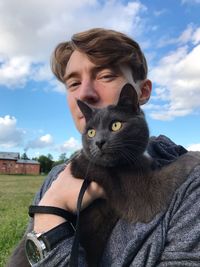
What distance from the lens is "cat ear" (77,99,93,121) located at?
87.0 inches

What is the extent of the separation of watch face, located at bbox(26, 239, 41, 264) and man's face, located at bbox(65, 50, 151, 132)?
847mm

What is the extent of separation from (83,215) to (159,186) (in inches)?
16.1

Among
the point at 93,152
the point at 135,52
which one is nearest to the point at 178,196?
the point at 93,152

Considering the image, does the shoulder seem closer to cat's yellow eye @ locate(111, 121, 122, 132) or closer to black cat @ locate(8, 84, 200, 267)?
black cat @ locate(8, 84, 200, 267)

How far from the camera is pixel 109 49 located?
2.30 m

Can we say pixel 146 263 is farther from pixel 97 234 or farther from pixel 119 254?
pixel 97 234

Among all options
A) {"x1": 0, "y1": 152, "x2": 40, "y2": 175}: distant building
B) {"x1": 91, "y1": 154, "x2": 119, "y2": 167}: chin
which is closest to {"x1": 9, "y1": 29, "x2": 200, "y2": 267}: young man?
{"x1": 91, "y1": 154, "x2": 119, "y2": 167}: chin

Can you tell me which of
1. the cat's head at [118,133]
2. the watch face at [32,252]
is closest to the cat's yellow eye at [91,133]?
the cat's head at [118,133]

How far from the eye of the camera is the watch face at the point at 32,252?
1877mm

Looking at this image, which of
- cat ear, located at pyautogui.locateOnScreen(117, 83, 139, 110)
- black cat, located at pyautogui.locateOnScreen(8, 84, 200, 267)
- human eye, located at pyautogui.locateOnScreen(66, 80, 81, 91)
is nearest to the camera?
black cat, located at pyautogui.locateOnScreen(8, 84, 200, 267)

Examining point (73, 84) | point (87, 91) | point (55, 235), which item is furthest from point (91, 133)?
Answer: point (55, 235)

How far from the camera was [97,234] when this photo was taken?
1.97m

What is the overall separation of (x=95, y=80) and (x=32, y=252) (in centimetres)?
98

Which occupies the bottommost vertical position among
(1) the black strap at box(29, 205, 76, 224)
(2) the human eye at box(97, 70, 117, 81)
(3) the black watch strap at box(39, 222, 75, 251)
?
(3) the black watch strap at box(39, 222, 75, 251)
